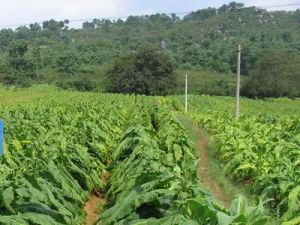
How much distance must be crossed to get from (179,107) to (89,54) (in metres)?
48.2

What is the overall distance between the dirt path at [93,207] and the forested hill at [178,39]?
42.3 metres

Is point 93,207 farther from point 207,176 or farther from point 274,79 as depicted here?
point 274,79

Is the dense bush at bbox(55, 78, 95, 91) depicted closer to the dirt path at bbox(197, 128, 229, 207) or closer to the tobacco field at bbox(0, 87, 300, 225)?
the dirt path at bbox(197, 128, 229, 207)

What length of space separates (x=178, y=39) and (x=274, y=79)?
3934 cm

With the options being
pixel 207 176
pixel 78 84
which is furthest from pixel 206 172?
pixel 78 84

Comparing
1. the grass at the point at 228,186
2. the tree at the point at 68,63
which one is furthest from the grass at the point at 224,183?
the tree at the point at 68,63

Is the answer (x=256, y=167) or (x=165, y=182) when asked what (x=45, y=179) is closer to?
(x=165, y=182)

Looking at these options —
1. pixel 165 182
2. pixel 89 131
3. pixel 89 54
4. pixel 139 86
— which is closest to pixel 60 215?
pixel 165 182

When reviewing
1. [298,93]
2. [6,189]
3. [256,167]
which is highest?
[6,189]

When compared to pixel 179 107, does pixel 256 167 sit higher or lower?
higher

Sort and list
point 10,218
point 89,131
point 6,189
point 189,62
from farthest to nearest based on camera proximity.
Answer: point 189,62 → point 89,131 → point 6,189 → point 10,218

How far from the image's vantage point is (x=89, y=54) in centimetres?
9188

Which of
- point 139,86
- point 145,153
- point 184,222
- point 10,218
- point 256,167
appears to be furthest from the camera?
point 139,86

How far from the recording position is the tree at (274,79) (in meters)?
73.4
